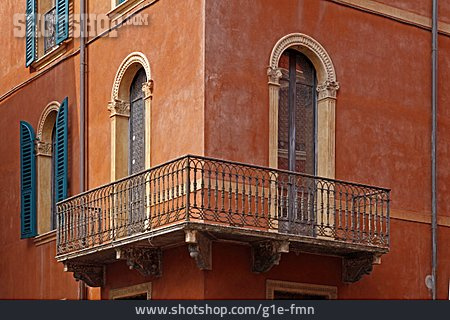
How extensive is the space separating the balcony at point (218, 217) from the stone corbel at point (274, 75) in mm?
1378

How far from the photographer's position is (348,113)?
63.1ft

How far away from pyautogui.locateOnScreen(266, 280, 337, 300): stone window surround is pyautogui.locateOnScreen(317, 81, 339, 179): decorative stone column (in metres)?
1.65

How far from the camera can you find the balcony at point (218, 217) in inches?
673

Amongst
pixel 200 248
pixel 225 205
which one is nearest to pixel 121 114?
pixel 225 205

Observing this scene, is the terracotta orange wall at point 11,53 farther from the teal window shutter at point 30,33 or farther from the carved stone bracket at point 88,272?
the carved stone bracket at point 88,272

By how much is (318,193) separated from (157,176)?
7.84ft

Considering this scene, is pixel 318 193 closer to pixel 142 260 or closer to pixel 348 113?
pixel 348 113

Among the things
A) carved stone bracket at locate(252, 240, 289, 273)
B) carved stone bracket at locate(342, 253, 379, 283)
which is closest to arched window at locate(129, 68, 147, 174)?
carved stone bracket at locate(252, 240, 289, 273)

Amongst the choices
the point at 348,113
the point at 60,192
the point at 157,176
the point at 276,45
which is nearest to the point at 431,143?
the point at 348,113

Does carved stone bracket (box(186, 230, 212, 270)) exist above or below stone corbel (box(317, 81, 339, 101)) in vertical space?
below

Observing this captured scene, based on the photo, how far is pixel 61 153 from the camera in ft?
70.8

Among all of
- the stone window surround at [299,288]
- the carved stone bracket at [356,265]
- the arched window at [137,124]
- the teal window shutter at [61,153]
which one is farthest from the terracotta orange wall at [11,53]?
the carved stone bracket at [356,265]

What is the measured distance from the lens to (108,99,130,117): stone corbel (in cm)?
1992

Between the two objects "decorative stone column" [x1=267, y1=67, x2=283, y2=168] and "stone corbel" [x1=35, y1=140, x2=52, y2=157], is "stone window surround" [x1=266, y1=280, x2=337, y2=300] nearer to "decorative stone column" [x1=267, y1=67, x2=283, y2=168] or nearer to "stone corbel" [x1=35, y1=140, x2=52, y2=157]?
"decorative stone column" [x1=267, y1=67, x2=283, y2=168]
